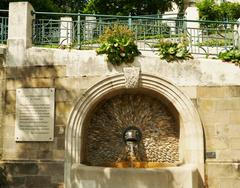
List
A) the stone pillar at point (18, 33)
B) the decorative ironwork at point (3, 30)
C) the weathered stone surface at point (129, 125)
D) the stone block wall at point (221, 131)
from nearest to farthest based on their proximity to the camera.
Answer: the stone block wall at point (221, 131)
the stone pillar at point (18, 33)
the weathered stone surface at point (129, 125)
the decorative ironwork at point (3, 30)

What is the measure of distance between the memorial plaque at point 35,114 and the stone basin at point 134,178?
1371 mm

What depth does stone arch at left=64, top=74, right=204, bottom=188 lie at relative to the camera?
6.95 m

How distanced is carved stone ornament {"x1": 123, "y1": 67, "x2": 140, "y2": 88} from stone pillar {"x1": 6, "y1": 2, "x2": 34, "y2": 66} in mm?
2206

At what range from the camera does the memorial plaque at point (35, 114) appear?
7.17 metres

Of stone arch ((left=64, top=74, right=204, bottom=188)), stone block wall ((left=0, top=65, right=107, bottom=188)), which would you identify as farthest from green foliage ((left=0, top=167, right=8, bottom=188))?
stone arch ((left=64, top=74, right=204, bottom=188))

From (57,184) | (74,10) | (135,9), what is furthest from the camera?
(74,10)

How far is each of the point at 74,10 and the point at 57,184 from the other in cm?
1975

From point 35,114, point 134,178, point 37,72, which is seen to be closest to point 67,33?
point 37,72

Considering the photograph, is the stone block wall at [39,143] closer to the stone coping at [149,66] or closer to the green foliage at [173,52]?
the stone coping at [149,66]

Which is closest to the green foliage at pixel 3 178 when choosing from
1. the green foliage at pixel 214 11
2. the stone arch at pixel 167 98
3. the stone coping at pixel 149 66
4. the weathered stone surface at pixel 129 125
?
the stone arch at pixel 167 98

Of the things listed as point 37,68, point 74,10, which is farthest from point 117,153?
point 74,10

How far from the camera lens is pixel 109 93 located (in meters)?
7.39

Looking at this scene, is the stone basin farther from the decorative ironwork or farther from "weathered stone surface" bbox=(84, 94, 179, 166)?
the decorative ironwork

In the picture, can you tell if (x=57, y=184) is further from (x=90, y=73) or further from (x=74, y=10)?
(x=74, y=10)
